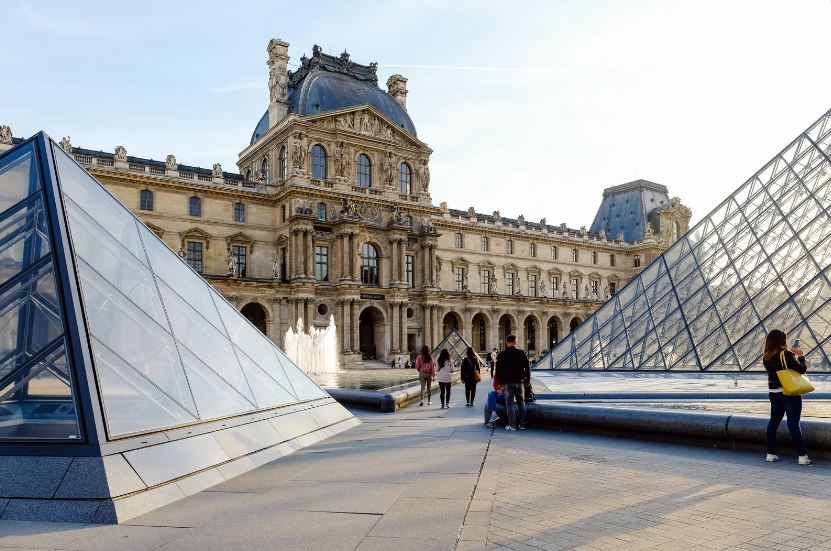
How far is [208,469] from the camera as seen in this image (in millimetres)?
6699

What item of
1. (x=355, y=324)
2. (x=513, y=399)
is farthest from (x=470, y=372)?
(x=355, y=324)

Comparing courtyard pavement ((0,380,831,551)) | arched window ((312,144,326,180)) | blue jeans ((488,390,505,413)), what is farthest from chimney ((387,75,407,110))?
courtyard pavement ((0,380,831,551))

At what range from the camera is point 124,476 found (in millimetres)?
5582

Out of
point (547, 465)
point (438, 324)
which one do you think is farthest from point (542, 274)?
point (547, 465)

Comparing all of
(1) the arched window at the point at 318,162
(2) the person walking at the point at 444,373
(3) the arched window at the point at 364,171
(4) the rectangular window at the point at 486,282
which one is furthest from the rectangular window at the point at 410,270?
(2) the person walking at the point at 444,373

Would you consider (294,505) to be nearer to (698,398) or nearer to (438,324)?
(698,398)

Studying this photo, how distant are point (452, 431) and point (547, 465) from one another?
10.8 ft

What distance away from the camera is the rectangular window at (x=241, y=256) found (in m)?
46.2

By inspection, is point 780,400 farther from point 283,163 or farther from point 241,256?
point 283,163

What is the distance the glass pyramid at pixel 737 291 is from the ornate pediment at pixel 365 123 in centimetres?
2727

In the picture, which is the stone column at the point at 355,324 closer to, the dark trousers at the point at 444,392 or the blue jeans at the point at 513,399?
the dark trousers at the point at 444,392

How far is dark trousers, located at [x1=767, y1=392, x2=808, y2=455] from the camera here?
716 cm

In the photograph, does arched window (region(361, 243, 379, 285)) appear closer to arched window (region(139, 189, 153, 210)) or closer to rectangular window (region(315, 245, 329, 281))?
rectangular window (region(315, 245, 329, 281))

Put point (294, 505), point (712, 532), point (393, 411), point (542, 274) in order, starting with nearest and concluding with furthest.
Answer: point (712, 532), point (294, 505), point (393, 411), point (542, 274)
